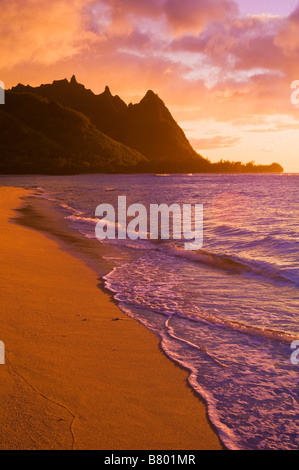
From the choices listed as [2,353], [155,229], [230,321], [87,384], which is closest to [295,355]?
[230,321]

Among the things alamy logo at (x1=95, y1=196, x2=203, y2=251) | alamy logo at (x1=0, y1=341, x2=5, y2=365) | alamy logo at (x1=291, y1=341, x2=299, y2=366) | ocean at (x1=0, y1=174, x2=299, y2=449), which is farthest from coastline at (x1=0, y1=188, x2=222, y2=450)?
alamy logo at (x1=95, y1=196, x2=203, y2=251)

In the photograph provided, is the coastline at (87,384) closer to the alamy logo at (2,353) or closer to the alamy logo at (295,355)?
the alamy logo at (2,353)

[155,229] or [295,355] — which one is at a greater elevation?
[155,229]

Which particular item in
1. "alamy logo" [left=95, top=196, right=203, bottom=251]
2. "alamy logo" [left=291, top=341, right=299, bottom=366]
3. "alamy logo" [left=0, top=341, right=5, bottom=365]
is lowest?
"alamy logo" [left=291, top=341, right=299, bottom=366]

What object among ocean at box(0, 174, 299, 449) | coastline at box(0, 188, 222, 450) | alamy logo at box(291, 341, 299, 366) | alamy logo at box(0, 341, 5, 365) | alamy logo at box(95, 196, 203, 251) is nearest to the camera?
coastline at box(0, 188, 222, 450)

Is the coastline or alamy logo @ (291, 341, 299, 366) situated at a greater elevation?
the coastline

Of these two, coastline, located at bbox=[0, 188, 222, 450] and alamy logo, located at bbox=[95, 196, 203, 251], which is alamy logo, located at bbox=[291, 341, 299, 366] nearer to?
coastline, located at bbox=[0, 188, 222, 450]

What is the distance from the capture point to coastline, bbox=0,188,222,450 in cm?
296

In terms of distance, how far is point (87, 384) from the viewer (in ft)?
12.2

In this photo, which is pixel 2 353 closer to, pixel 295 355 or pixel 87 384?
pixel 87 384

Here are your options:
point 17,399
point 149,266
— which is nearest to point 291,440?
point 17,399

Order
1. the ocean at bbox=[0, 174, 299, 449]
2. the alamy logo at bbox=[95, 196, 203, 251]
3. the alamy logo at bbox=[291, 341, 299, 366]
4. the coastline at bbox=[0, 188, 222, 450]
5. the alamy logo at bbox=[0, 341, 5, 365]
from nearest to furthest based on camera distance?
1. the coastline at bbox=[0, 188, 222, 450]
2. the ocean at bbox=[0, 174, 299, 449]
3. the alamy logo at bbox=[0, 341, 5, 365]
4. the alamy logo at bbox=[291, 341, 299, 366]
5. the alamy logo at bbox=[95, 196, 203, 251]

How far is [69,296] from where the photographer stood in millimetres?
6746

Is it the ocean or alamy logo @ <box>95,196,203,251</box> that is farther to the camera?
alamy logo @ <box>95,196,203,251</box>
